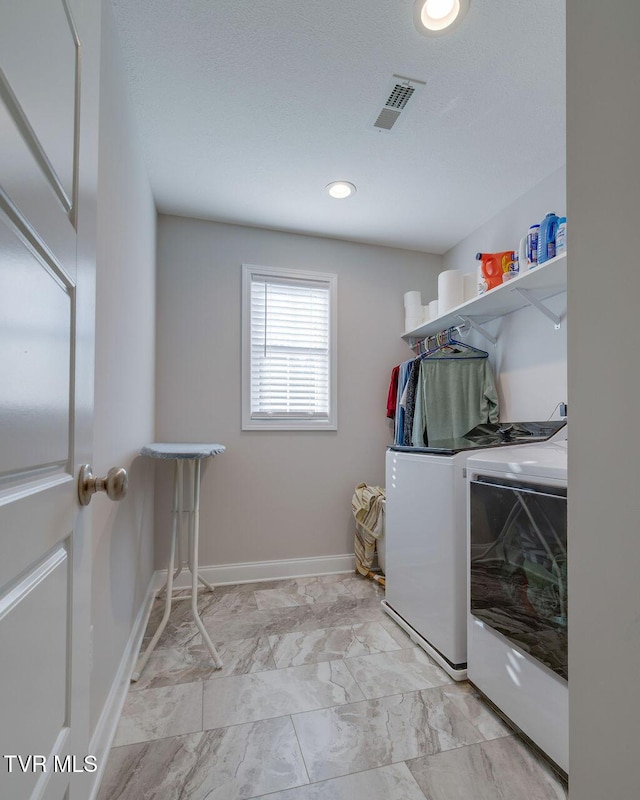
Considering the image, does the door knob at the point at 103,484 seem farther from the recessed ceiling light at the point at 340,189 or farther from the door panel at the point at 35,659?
the recessed ceiling light at the point at 340,189

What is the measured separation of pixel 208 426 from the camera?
285 cm

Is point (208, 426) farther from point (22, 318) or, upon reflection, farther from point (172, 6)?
point (22, 318)

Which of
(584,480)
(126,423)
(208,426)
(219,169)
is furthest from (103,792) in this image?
(219,169)

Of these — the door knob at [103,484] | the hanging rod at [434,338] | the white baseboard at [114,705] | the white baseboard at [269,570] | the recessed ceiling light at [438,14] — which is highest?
the recessed ceiling light at [438,14]

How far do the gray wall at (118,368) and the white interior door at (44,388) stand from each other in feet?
2.04

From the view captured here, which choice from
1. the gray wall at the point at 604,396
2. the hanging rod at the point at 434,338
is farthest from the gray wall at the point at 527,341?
the gray wall at the point at 604,396

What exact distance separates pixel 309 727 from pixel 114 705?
2.30 feet

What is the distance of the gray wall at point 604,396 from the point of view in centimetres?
56

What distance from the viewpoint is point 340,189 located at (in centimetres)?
250

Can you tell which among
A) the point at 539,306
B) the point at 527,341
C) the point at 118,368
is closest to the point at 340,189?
the point at 539,306

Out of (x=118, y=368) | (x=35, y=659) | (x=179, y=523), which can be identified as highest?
(x=118, y=368)

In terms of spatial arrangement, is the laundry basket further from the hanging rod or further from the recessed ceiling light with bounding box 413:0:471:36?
the recessed ceiling light with bounding box 413:0:471:36

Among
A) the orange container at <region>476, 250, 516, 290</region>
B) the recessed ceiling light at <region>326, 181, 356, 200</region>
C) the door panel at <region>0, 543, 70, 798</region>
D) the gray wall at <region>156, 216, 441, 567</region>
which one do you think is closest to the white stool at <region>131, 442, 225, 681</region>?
the gray wall at <region>156, 216, 441, 567</region>

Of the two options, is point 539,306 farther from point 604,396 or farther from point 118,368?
point 118,368
